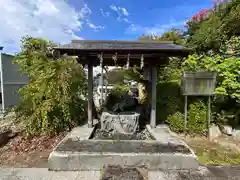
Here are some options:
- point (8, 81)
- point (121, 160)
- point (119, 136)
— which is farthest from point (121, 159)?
point (8, 81)

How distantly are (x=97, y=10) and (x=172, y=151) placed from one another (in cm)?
834

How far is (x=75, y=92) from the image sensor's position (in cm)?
508

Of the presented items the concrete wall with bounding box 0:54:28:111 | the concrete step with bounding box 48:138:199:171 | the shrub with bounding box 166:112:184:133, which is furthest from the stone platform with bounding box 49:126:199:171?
the concrete wall with bounding box 0:54:28:111

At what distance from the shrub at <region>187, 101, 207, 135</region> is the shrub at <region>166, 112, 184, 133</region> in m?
0.19

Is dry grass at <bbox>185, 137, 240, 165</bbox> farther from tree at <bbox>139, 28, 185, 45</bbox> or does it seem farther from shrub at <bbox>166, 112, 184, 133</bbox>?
tree at <bbox>139, 28, 185, 45</bbox>

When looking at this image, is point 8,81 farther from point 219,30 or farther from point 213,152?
point 219,30

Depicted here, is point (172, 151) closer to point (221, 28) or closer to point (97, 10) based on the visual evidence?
point (221, 28)

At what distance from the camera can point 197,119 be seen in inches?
180

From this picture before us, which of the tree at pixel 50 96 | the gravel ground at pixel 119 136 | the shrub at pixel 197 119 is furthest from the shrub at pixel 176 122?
the tree at pixel 50 96

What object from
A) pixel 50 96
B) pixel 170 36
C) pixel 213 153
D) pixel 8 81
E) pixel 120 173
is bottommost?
pixel 213 153

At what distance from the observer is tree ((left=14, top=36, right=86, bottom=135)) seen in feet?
14.6

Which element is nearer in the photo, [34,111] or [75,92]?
[34,111]

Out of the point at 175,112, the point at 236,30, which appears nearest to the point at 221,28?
the point at 236,30

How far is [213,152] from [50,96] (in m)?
4.32
